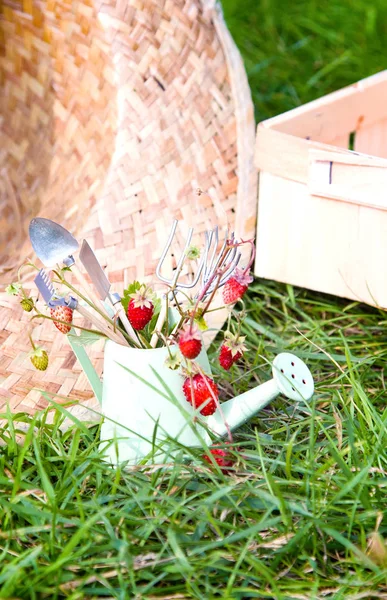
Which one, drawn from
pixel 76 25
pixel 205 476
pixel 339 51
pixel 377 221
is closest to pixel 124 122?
pixel 76 25

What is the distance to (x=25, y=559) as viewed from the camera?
2.37 ft

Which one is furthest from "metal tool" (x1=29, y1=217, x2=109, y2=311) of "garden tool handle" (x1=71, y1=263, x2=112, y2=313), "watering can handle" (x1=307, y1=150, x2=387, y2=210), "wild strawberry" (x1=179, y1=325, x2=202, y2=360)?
"watering can handle" (x1=307, y1=150, x2=387, y2=210)

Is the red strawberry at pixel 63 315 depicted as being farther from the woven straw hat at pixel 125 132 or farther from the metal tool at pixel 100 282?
the woven straw hat at pixel 125 132

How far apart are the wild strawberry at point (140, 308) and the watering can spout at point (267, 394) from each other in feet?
0.41

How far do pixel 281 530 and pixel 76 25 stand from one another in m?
0.89

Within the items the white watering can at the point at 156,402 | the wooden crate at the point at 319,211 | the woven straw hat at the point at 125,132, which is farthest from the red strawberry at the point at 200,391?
the wooden crate at the point at 319,211

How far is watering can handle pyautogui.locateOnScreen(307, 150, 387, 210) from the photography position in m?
1.02

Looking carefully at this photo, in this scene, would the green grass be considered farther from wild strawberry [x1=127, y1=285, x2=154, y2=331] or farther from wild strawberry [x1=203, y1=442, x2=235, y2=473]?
wild strawberry [x1=127, y1=285, x2=154, y2=331]

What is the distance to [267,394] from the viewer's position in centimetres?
86

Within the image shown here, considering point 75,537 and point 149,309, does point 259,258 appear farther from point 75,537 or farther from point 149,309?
point 75,537

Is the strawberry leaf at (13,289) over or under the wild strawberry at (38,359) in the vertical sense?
over

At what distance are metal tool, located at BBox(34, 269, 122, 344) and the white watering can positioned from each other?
13 mm

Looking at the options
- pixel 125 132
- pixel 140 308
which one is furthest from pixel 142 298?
pixel 125 132

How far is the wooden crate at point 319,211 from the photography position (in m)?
1.05
